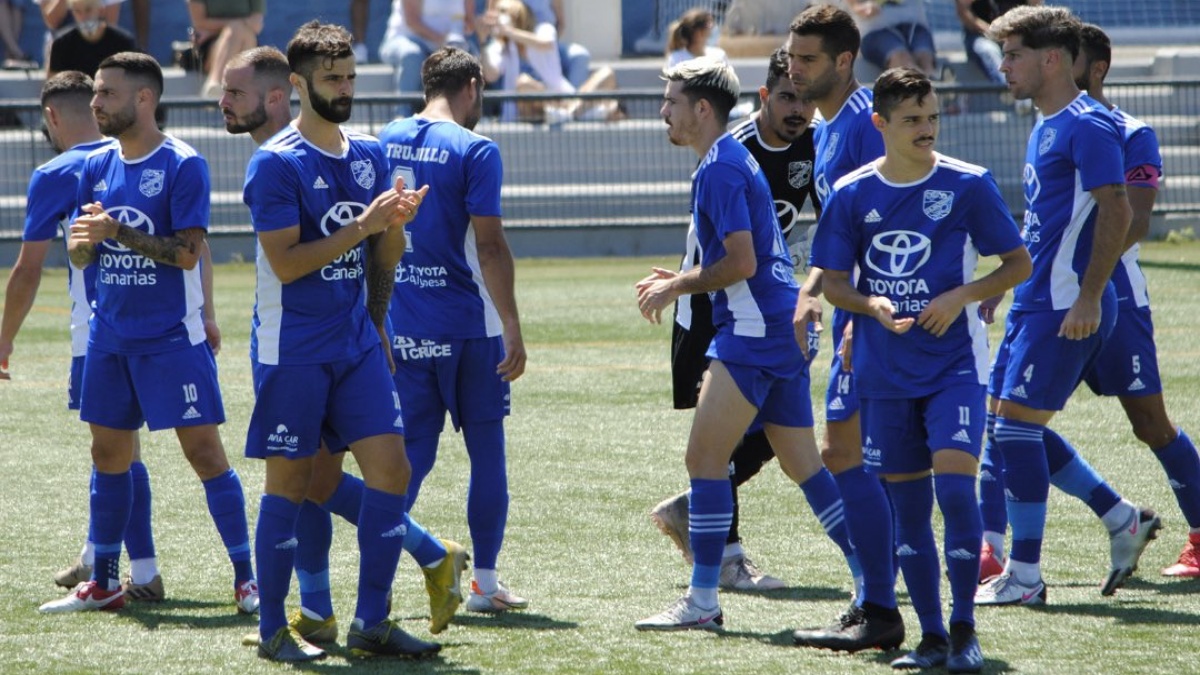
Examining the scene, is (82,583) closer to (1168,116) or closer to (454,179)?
(454,179)

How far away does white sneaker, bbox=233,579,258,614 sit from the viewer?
235 inches

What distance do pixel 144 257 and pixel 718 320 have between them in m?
2.00


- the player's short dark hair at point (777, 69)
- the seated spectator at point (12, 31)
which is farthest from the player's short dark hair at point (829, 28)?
the seated spectator at point (12, 31)

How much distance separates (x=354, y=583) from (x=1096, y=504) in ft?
9.12

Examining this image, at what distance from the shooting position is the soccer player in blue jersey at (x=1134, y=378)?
20.9 ft

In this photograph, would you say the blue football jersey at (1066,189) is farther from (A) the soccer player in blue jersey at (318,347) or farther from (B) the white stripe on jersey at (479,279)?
(A) the soccer player in blue jersey at (318,347)

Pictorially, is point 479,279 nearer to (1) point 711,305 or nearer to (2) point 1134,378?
(1) point 711,305

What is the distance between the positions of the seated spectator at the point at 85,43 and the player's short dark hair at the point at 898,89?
13.0m

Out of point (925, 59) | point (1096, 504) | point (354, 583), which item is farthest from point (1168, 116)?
point (354, 583)

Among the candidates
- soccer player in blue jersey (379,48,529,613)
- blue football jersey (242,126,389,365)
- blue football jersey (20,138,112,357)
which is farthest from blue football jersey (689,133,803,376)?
blue football jersey (20,138,112,357)

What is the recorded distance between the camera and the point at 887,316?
16.5 feet

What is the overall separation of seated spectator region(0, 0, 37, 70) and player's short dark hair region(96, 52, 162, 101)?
631 inches

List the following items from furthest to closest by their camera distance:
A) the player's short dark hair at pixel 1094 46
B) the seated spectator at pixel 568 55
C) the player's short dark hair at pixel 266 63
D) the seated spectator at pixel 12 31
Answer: the seated spectator at pixel 12 31
the seated spectator at pixel 568 55
the player's short dark hair at pixel 1094 46
the player's short dark hair at pixel 266 63

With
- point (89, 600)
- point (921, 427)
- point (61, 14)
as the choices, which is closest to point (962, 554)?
point (921, 427)
